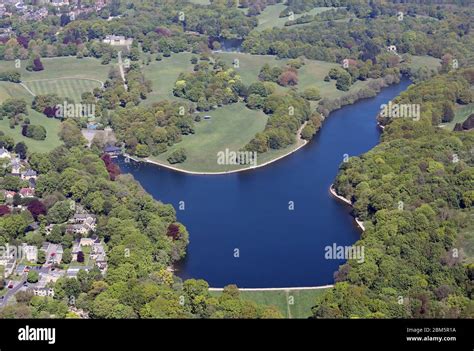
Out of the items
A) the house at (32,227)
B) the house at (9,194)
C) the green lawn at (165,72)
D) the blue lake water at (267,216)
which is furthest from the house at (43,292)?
the green lawn at (165,72)

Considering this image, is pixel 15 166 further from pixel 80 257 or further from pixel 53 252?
pixel 80 257

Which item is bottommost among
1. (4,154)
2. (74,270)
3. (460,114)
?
(460,114)

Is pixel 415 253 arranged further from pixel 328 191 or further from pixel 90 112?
pixel 90 112

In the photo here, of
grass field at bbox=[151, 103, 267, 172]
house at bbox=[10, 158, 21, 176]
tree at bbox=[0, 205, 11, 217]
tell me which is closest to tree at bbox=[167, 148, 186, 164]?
grass field at bbox=[151, 103, 267, 172]

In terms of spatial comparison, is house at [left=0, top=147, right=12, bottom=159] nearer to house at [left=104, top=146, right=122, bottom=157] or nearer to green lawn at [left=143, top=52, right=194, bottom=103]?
house at [left=104, top=146, right=122, bottom=157]

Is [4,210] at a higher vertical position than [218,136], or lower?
higher

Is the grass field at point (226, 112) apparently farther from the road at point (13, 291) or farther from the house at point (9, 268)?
the road at point (13, 291)

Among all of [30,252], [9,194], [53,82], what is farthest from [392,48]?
[30,252]
